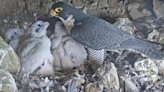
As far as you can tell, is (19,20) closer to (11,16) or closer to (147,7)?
(11,16)

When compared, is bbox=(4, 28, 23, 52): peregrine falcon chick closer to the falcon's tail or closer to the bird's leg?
the bird's leg

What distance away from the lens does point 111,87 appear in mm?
1490

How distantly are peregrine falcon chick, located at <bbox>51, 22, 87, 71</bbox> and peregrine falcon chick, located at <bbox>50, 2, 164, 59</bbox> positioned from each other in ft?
0.27

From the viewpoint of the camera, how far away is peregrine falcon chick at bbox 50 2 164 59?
5.34 ft

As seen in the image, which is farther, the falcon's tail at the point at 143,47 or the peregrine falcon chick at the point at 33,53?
the falcon's tail at the point at 143,47

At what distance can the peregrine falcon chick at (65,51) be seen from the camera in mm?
1709

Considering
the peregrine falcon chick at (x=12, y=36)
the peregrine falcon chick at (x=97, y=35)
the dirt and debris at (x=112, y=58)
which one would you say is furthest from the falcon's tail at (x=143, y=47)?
the peregrine falcon chick at (x=12, y=36)

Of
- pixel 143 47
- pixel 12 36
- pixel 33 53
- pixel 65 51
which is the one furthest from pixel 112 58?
pixel 12 36

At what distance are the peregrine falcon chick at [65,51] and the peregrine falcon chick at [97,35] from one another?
84 mm

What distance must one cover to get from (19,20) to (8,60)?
1.07 meters

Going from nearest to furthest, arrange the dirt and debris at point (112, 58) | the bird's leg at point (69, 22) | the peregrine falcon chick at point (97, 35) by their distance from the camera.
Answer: the dirt and debris at point (112, 58)
the peregrine falcon chick at point (97, 35)
the bird's leg at point (69, 22)

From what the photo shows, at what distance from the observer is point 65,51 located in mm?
1720

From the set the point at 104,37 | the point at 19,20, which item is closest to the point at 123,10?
the point at 104,37

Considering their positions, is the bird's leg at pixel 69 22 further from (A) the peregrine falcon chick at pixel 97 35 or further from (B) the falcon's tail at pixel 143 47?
(B) the falcon's tail at pixel 143 47
